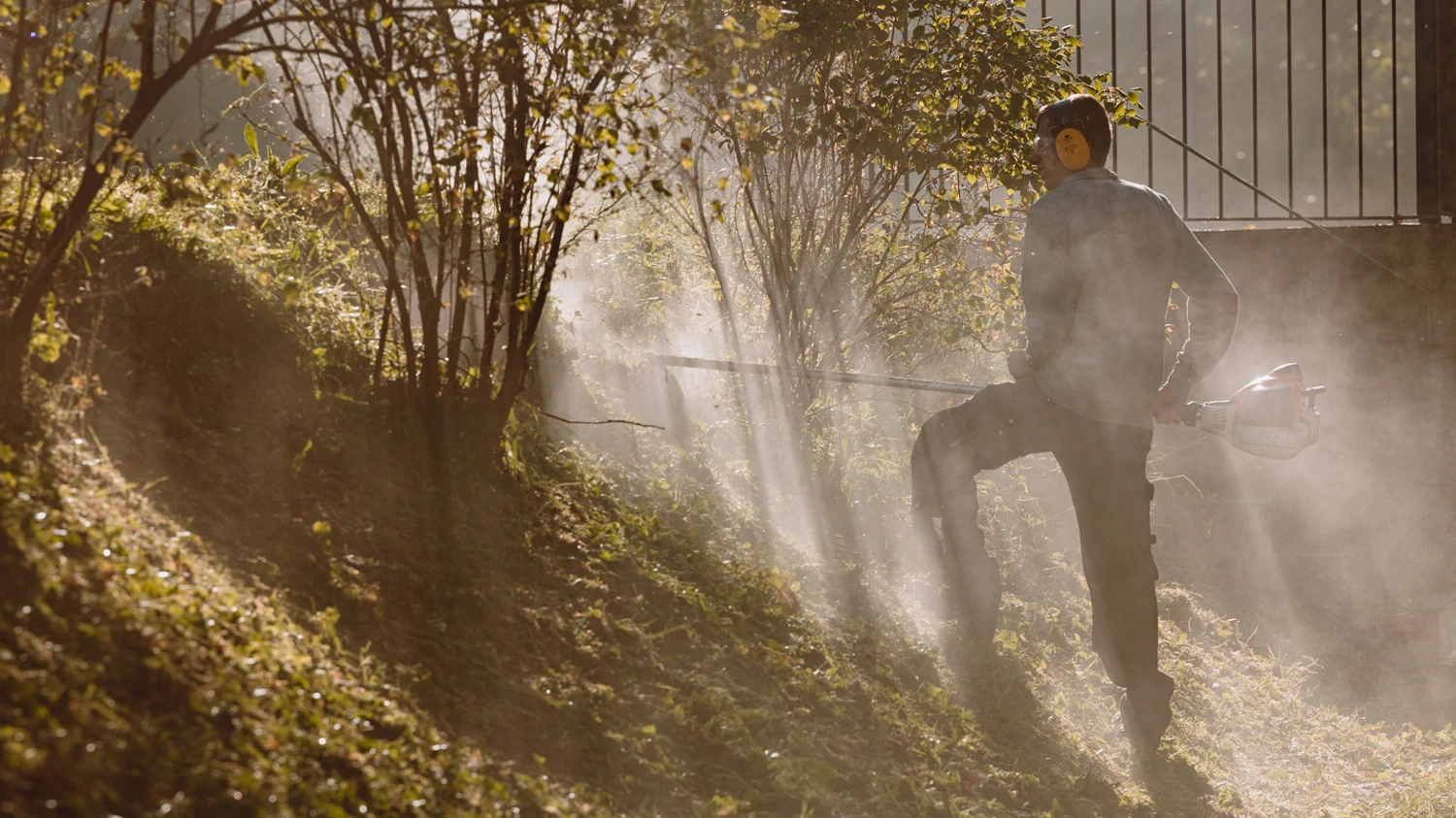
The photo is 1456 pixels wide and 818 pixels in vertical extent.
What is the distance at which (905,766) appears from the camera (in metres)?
3.71

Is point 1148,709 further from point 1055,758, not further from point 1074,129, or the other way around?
point 1074,129

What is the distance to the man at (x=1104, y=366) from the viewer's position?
14.1 feet

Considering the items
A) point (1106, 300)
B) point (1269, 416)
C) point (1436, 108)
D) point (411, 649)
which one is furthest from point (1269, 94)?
point (411, 649)

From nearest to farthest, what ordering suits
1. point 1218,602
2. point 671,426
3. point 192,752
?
1. point 192,752
2. point 671,426
3. point 1218,602

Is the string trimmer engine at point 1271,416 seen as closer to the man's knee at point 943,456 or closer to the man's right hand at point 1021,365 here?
the man's right hand at point 1021,365

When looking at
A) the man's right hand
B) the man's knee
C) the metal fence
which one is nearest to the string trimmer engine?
the man's right hand

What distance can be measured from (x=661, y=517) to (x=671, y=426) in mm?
1346

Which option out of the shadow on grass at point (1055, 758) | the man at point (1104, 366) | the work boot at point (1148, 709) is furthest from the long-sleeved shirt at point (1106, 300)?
the shadow on grass at point (1055, 758)

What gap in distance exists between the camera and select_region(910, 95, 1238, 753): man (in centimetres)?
430

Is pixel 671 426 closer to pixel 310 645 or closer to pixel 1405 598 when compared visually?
pixel 310 645

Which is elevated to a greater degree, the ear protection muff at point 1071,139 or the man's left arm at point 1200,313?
the ear protection muff at point 1071,139

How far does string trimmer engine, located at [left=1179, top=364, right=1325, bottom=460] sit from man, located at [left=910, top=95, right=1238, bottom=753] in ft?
0.84

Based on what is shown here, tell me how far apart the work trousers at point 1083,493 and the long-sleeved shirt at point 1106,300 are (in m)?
0.10

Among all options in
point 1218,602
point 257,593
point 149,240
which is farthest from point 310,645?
point 1218,602
